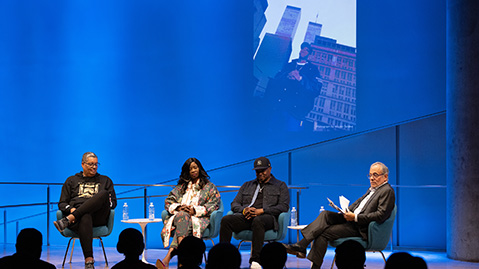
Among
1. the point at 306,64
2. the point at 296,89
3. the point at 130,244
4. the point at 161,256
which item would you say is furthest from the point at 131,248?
the point at 306,64

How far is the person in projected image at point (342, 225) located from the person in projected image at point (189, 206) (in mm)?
1021

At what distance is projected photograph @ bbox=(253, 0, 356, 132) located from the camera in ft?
26.2

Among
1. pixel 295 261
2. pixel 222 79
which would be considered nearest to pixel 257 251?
pixel 295 261

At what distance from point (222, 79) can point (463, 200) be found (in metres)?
3.78

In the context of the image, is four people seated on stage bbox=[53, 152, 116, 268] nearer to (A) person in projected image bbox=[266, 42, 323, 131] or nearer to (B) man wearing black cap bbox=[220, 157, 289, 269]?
(B) man wearing black cap bbox=[220, 157, 289, 269]

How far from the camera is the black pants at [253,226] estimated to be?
525cm

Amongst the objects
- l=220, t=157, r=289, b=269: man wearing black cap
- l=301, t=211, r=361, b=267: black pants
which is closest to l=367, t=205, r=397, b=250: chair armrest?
l=301, t=211, r=361, b=267: black pants

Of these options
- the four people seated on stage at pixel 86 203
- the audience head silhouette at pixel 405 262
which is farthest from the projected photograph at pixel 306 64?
the audience head silhouette at pixel 405 262

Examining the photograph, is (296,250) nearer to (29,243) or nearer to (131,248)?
(131,248)

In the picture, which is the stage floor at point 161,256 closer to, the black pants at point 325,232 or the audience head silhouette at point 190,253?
the black pants at point 325,232

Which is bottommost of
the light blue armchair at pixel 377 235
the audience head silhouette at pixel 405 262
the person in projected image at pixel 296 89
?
the light blue armchair at pixel 377 235

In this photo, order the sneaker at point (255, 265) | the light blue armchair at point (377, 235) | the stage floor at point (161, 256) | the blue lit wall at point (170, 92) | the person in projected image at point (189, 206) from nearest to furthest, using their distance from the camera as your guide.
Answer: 1. the light blue armchair at point (377, 235)
2. the sneaker at point (255, 265)
3. the person in projected image at point (189, 206)
4. the stage floor at point (161, 256)
5. the blue lit wall at point (170, 92)

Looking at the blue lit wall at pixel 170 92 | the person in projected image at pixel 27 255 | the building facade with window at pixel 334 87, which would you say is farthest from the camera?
the building facade with window at pixel 334 87

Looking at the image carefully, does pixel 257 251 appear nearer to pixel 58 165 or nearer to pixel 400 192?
pixel 400 192
